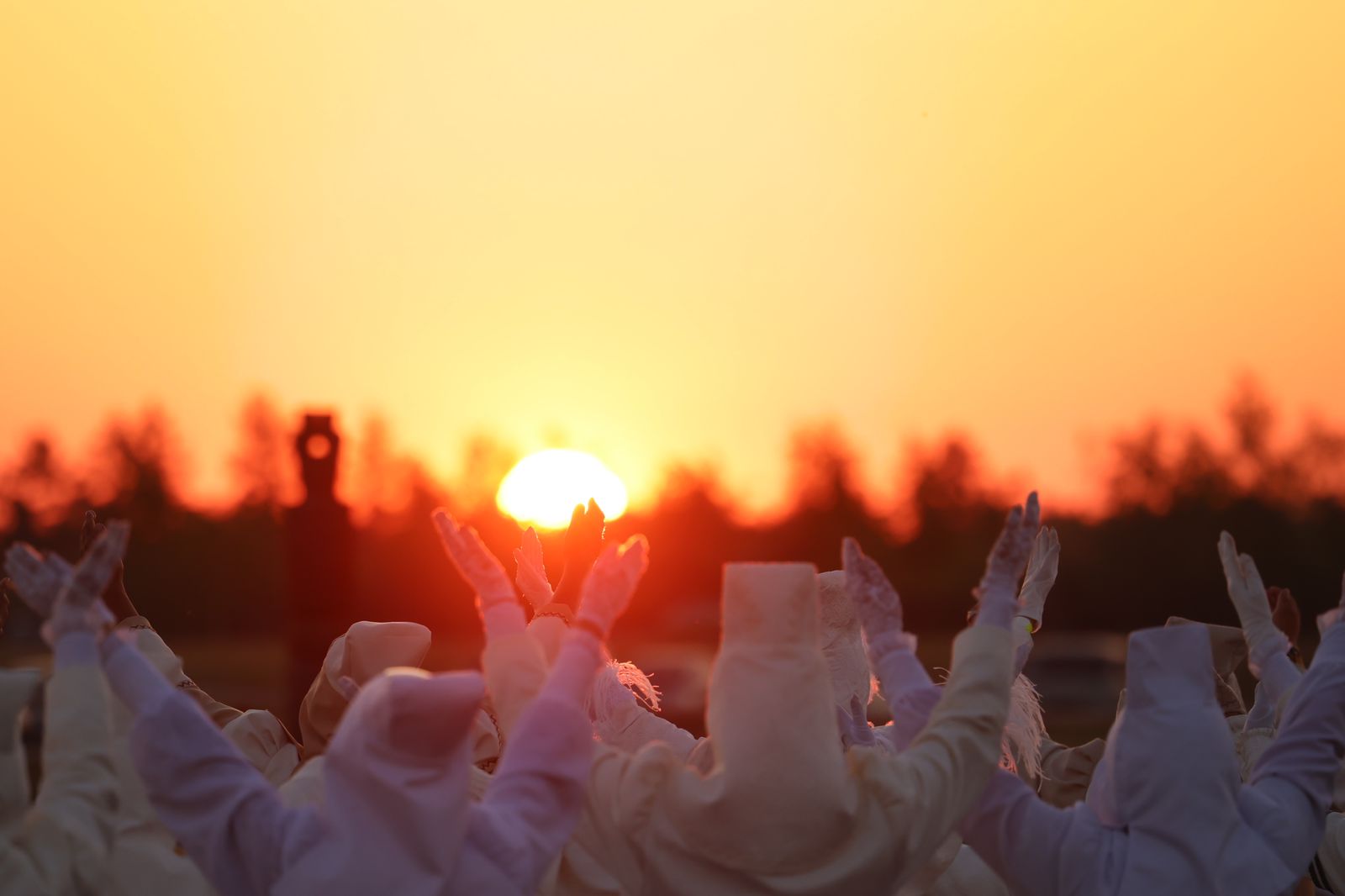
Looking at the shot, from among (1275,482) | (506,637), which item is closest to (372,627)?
→ (506,637)

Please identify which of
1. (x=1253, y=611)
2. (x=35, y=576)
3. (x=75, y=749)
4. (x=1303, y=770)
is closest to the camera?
(x=35, y=576)

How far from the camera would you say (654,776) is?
14.2ft

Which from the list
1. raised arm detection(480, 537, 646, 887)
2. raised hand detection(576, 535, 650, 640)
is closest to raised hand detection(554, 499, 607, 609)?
raised hand detection(576, 535, 650, 640)

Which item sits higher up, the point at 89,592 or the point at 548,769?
the point at 89,592

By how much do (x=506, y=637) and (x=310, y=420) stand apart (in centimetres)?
617

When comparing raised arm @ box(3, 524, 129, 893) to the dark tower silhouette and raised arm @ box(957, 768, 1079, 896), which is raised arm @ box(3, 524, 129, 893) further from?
the dark tower silhouette

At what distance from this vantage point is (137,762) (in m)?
3.77

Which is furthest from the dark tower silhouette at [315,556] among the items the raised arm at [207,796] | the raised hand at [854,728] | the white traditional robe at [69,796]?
the raised arm at [207,796]

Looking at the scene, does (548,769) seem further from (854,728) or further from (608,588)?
(854,728)

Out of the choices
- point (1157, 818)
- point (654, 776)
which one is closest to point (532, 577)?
point (654, 776)

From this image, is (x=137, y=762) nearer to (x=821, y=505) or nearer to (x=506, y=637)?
(x=506, y=637)

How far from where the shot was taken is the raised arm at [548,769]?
398 cm

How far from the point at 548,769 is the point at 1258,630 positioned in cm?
340

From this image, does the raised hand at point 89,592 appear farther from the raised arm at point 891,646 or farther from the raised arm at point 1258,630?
the raised arm at point 1258,630
